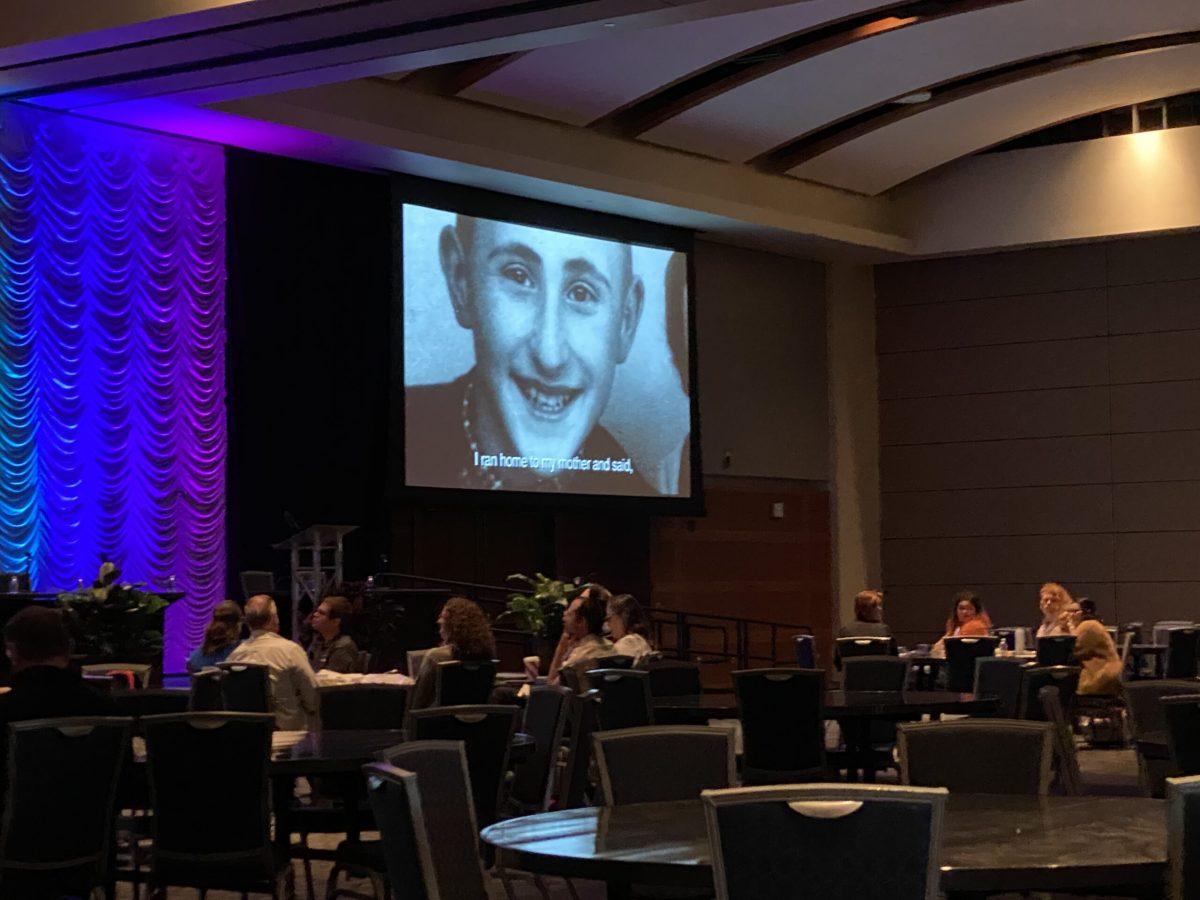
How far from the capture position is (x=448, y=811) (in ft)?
12.5

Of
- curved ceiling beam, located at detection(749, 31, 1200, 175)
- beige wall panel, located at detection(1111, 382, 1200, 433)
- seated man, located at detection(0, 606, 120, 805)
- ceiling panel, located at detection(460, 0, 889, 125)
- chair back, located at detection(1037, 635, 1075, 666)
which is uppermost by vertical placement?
curved ceiling beam, located at detection(749, 31, 1200, 175)

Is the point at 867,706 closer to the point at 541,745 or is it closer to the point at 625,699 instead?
the point at 625,699

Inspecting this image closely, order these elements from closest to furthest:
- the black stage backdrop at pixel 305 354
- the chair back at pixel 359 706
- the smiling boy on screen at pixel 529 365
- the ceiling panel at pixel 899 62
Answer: the chair back at pixel 359 706
the black stage backdrop at pixel 305 354
the ceiling panel at pixel 899 62
the smiling boy on screen at pixel 529 365

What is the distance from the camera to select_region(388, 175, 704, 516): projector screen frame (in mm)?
14734

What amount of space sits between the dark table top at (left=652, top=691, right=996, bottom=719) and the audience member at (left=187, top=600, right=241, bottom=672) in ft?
8.50

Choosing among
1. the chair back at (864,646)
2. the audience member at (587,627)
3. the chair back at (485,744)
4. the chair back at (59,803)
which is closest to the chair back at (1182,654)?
the chair back at (864,646)

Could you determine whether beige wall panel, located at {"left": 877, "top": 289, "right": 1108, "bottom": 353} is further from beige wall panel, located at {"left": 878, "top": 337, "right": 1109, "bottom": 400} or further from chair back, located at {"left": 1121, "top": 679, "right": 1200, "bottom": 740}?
chair back, located at {"left": 1121, "top": 679, "right": 1200, "bottom": 740}

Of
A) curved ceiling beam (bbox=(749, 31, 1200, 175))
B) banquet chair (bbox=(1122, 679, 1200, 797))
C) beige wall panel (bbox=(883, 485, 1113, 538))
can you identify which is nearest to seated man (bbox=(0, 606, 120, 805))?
banquet chair (bbox=(1122, 679, 1200, 797))

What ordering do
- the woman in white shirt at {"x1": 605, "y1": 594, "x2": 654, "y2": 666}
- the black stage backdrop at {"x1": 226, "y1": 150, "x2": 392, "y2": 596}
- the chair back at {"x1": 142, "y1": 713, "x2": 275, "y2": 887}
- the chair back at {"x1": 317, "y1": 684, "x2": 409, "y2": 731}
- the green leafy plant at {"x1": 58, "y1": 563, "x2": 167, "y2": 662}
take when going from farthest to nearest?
the black stage backdrop at {"x1": 226, "y1": 150, "x2": 392, "y2": 596} → the green leafy plant at {"x1": 58, "y1": 563, "x2": 167, "y2": 662} → the woman in white shirt at {"x1": 605, "y1": 594, "x2": 654, "y2": 666} → the chair back at {"x1": 317, "y1": 684, "x2": 409, "y2": 731} → the chair back at {"x1": 142, "y1": 713, "x2": 275, "y2": 887}

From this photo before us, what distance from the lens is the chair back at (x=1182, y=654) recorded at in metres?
12.2

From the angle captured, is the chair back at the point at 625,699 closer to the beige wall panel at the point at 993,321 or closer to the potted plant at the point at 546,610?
the potted plant at the point at 546,610

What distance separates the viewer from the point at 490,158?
585 inches

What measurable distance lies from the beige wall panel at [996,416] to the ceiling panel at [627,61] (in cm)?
608

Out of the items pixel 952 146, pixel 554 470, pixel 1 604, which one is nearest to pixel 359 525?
pixel 554 470
